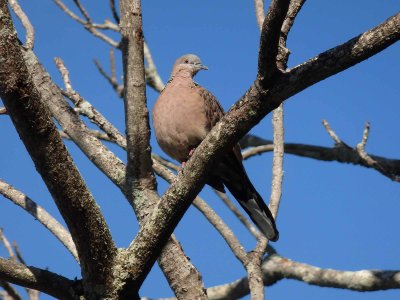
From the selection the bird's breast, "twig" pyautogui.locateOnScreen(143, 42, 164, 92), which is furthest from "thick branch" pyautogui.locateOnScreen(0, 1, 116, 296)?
"twig" pyautogui.locateOnScreen(143, 42, 164, 92)

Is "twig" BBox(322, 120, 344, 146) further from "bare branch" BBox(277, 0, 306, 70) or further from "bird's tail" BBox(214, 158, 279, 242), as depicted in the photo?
"bare branch" BBox(277, 0, 306, 70)

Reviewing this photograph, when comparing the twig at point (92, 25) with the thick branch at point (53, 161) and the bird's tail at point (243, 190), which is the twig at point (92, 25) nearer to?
the bird's tail at point (243, 190)

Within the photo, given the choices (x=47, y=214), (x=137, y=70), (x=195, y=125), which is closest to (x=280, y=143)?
(x=195, y=125)

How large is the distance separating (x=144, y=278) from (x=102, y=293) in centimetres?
22

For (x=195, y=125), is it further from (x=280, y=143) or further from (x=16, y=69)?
(x=16, y=69)

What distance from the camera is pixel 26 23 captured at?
4453 mm

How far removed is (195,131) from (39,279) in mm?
2271

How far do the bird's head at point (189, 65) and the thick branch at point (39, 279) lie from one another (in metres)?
3.39

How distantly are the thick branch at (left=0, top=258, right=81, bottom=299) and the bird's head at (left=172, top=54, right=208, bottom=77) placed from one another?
339cm

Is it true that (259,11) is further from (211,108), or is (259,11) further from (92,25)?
(92,25)

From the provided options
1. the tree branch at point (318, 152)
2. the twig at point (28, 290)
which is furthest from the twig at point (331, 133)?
the twig at point (28, 290)

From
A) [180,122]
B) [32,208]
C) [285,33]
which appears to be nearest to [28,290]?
[32,208]

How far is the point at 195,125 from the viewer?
4918mm

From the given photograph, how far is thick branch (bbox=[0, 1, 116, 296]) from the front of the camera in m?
2.35
